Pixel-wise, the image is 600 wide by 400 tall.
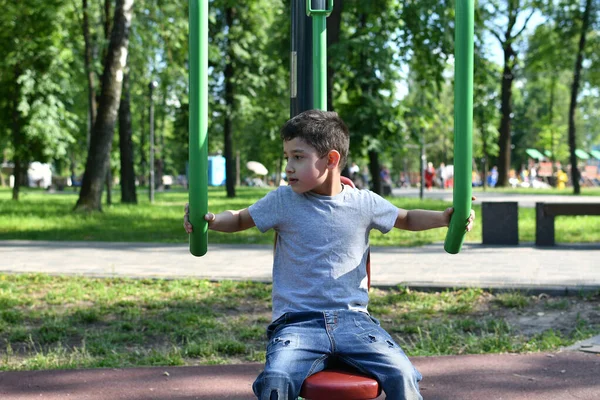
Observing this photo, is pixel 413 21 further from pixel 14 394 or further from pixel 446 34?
pixel 14 394

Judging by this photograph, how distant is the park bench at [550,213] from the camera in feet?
36.9

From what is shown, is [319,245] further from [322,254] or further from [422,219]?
[422,219]

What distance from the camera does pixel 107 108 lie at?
1753cm

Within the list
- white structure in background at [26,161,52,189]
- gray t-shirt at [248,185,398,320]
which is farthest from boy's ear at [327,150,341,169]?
white structure in background at [26,161,52,189]

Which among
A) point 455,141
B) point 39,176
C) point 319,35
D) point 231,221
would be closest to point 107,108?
point 319,35

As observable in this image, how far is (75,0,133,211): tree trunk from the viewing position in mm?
17188

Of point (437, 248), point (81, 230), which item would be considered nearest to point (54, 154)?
point (81, 230)

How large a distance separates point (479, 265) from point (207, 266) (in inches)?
117

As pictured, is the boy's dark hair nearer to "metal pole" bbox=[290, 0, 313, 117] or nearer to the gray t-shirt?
the gray t-shirt

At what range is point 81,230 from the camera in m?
14.5

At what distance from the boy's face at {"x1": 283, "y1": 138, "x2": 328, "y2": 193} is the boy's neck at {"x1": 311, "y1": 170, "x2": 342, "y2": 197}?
0.12 m

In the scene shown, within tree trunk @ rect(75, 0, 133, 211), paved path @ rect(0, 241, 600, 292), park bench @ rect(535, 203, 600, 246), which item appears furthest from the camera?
tree trunk @ rect(75, 0, 133, 211)

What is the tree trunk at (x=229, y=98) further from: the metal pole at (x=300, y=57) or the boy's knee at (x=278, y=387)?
the boy's knee at (x=278, y=387)

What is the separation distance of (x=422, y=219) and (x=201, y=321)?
342 cm
